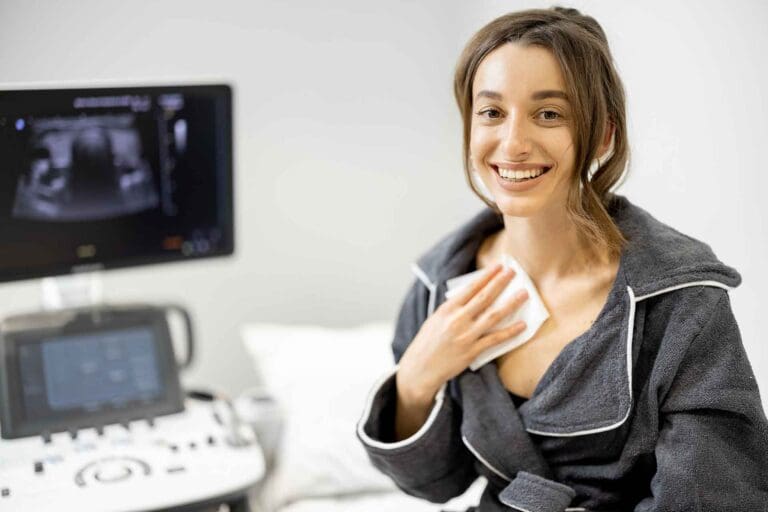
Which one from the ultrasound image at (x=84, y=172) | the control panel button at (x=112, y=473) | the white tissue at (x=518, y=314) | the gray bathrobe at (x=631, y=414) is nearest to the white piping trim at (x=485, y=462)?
the gray bathrobe at (x=631, y=414)

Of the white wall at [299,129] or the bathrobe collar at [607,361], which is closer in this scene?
the bathrobe collar at [607,361]

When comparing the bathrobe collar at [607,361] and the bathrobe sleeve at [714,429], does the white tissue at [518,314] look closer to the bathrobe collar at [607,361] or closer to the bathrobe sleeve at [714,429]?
the bathrobe collar at [607,361]

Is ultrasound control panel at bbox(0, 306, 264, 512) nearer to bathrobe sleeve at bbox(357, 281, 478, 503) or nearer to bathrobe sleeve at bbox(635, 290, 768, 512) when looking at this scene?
bathrobe sleeve at bbox(357, 281, 478, 503)

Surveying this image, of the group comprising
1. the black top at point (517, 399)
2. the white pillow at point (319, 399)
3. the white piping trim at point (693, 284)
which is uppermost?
the white piping trim at point (693, 284)

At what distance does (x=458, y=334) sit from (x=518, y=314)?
97 millimetres

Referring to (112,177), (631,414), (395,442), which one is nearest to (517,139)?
(631,414)

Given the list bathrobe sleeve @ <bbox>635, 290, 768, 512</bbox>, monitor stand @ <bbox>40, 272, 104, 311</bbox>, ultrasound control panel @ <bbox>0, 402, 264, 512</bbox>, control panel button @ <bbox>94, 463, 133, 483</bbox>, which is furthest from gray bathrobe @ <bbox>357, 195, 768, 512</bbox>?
monitor stand @ <bbox>40, 272, 104, 311</bbox>

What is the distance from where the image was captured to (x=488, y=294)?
1.31 metres

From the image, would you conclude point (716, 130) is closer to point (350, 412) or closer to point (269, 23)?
point (350, 412)

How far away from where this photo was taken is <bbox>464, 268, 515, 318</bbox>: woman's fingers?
1.31 metres

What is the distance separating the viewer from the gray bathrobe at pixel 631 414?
3.67ft

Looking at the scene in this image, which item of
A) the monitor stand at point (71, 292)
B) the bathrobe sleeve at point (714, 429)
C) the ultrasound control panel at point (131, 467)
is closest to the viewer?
the bathrobe sleeve at point (714, 429)

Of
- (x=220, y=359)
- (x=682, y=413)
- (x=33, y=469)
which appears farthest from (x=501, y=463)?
(x=220, y=359)

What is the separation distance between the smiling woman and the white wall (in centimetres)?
52
